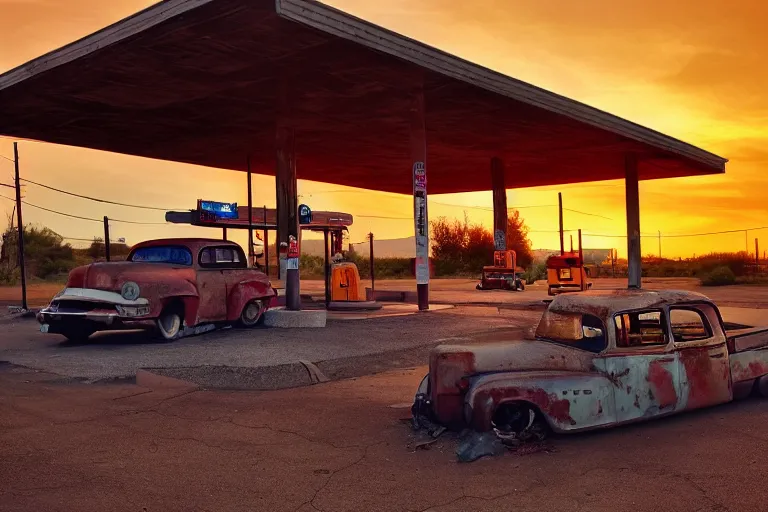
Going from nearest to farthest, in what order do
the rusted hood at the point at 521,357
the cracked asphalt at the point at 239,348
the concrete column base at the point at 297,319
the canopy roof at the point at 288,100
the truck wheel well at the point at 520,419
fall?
the truck wheel well at the point at 520,419 < the rusted hood at the point at 521,357 < the cracked asphalt at the point at 239,348 < the canopy roof at the point at 288,100 < the concrete column base at the point at 297,319

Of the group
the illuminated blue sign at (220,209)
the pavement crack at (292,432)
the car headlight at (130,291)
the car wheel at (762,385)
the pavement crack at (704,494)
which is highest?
the illuminated blue sign at (220,209)

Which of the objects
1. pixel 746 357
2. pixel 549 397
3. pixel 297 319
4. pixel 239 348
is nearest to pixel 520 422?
pixel 549 397

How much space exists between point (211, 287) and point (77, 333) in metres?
2.51

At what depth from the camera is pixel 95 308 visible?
11.9 meters

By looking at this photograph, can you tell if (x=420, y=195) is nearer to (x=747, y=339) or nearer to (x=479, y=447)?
(x=747, y=339)

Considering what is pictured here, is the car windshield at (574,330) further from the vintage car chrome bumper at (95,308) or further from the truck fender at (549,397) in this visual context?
the vintage car chrome bumper at (95,308)

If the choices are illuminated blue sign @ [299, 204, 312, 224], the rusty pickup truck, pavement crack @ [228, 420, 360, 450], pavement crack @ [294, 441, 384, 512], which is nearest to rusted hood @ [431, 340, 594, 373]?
the rusty pickup truck

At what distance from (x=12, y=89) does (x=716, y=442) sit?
15.9 metres

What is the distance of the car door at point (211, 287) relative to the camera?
1306cm

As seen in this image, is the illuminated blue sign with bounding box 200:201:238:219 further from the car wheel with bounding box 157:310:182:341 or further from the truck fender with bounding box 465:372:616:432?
the truck fender with bounding box 465:372:616:432

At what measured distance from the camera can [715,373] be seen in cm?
672

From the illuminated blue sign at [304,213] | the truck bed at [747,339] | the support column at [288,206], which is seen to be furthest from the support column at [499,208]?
the truck bed at [747,339]

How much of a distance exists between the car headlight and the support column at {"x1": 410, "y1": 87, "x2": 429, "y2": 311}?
7377 mm

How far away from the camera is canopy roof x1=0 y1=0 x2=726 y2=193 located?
12.2 metres
